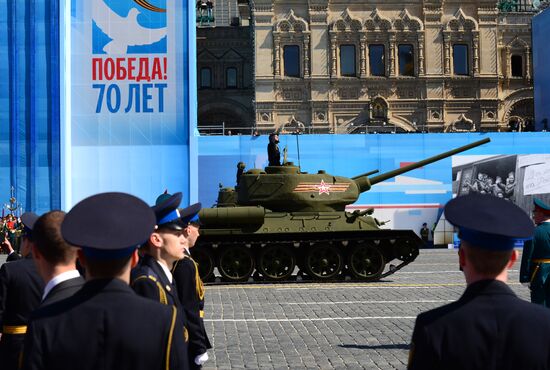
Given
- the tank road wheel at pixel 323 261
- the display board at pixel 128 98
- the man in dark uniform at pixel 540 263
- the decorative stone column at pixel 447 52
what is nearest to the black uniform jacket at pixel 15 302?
the man in dark uniform at pixel 540 263

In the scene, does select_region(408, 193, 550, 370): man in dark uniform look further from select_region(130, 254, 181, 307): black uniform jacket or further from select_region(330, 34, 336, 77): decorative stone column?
select_region(330, 34, 336, 77): decorative stone column

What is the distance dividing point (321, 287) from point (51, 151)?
16.4m

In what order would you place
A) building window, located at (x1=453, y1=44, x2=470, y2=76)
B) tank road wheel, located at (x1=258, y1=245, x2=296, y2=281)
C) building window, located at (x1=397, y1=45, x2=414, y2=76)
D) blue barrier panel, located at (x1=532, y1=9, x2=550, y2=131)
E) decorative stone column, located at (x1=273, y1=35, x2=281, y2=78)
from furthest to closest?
building window, located at (x1=453, y1=44, x2=470, y2=76) < building window, located at (x1=397, y1=45, x2=414, y2=76) < decorative stone column, located at (x1=273, y1=35, x2=281, y2=78) < blue barrier panel, located at (x1=532, y1=9, x2=550, y2=131) < tank road wheel, located at (x1=258, y1=245, x2=296, y2=281)

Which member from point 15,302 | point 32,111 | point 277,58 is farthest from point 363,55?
point 15,302

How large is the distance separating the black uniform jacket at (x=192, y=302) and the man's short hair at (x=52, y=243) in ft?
5.90

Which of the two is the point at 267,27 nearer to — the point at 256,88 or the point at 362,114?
the point at 256,88

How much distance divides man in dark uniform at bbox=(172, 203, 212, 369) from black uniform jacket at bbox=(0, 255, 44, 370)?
87 cm

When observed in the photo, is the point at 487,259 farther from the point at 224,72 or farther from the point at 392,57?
the point at 224,72

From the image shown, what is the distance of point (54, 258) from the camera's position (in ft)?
14.1

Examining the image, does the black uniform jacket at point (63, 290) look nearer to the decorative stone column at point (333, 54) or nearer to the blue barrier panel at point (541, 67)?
the blue barrier panel at point (541, 67)

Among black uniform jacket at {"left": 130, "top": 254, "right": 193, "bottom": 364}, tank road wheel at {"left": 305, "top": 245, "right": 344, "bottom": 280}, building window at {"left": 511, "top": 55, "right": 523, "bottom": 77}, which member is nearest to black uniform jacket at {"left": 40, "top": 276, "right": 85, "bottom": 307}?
black uniform jacket at {"left": 130, "top": 254, "right": 193, "bottom": 364}

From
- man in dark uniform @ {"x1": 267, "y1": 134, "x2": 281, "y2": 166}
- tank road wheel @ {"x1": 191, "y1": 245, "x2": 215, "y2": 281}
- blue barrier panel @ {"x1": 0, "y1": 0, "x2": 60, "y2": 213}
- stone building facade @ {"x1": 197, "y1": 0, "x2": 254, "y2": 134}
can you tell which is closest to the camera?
tank road wheel @ {"x1": 191, "y1": 245, "x2": 215, "y2": 281}

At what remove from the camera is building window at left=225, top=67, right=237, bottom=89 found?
204 ft

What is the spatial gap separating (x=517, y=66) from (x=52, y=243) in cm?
5936
